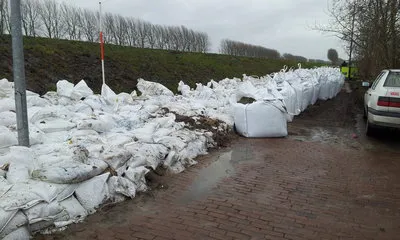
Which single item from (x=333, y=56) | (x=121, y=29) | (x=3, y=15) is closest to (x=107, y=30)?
(x=121, y=29)

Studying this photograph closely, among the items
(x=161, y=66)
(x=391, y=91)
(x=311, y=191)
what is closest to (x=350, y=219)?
(x=311, y=191)

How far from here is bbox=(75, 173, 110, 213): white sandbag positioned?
3.81 metres

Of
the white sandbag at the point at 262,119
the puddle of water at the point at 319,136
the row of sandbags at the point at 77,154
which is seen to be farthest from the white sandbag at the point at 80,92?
the puddle of water at the point at 319,136

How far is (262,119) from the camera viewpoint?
772 centimetres

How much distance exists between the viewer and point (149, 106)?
7.83 m

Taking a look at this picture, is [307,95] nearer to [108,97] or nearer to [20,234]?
[108,97]

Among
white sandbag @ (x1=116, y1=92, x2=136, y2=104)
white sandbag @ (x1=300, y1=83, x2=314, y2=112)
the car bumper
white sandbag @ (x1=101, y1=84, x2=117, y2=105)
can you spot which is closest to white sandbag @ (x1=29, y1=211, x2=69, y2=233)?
white sandbag @ (x1=101, y1=84, x2=117, y2=105)

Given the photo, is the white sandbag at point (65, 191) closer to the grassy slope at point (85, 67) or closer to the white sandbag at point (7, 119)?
the white sandbag at point (7, 119)

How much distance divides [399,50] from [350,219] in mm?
11128

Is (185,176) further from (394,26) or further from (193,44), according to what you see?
(193,44)

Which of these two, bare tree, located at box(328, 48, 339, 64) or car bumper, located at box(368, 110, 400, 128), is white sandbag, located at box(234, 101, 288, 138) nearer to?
car bumper, located at box(368, 110, 400, 128)

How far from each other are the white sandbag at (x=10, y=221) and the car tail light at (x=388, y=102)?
6463 mm

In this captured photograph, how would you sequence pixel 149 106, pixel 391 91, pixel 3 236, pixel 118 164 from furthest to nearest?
pixel 149 106 < pixel 391 91 < pixel 118 164 < pixel 3 236

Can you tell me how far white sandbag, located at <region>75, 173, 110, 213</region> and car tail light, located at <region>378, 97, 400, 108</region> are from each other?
553cm
